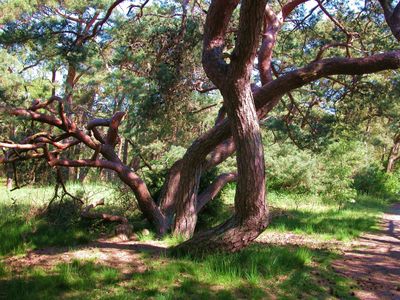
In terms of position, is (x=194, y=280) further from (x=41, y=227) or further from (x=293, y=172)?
(x=293, y=172)

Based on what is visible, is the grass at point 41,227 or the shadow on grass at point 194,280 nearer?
the shadow on grass at point 194,280

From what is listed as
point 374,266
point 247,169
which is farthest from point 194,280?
point 374,266

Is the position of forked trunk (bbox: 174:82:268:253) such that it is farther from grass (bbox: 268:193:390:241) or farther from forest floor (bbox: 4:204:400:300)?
grass (bbox: 268:193:390:241)

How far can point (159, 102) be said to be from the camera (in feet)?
30.4

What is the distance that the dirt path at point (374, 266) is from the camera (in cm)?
473

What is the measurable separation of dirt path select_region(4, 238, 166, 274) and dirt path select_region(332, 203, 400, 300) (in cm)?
278

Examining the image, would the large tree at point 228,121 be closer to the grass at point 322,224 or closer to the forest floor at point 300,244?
the forest floor at point 300,244

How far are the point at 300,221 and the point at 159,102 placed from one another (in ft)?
15.0

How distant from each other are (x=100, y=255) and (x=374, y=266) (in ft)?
13.7

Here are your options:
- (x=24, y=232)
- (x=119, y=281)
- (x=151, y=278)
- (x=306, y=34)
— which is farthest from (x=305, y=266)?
(x=306, y=34)

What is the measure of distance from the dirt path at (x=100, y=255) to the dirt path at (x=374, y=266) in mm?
2780

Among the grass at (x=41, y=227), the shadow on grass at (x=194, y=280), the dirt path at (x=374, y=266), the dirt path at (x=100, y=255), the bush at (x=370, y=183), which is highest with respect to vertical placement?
the bush at (x=370, y=183)

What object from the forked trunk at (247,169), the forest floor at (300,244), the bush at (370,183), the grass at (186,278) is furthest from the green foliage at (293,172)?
the forked trunk at (247,169)

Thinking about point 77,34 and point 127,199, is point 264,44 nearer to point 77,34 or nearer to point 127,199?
point 77,34
